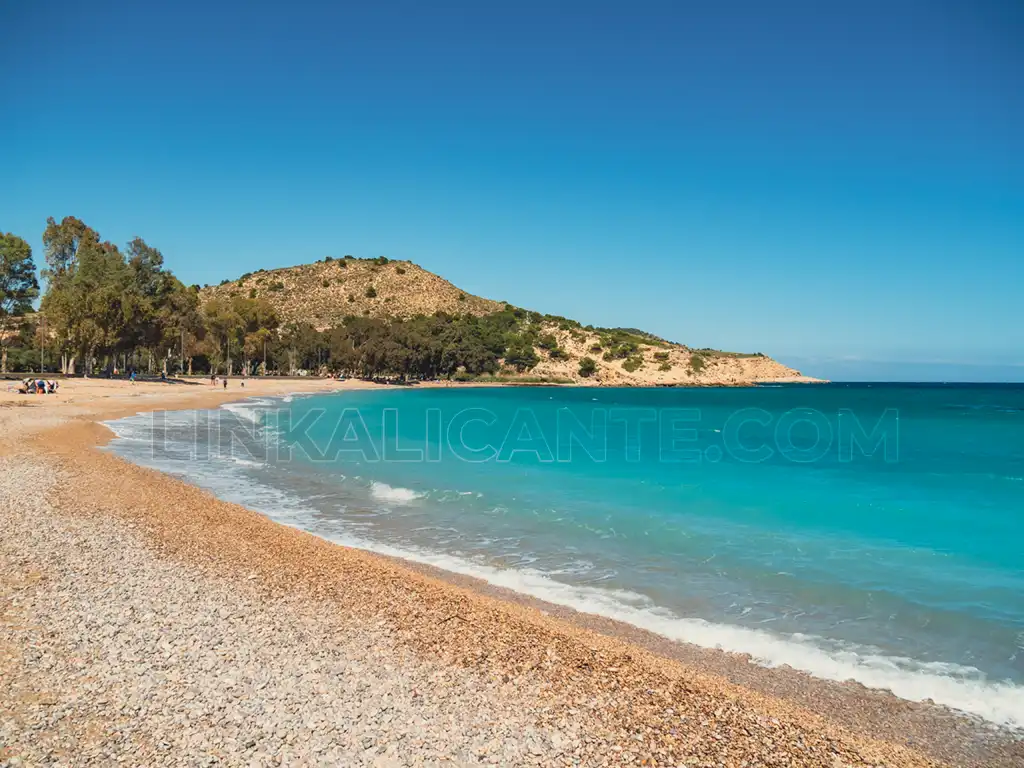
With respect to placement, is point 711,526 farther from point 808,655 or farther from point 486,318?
point 486,318

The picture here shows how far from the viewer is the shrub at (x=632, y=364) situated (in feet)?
474

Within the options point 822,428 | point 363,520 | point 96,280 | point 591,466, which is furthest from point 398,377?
point 363,520

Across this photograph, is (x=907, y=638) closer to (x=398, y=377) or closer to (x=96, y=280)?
(x=96, y=280)

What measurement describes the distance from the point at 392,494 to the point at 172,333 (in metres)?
60.3

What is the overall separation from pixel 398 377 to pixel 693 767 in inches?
4306

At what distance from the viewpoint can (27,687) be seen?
5.23 meters

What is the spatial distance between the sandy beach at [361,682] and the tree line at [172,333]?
56249 millimetres

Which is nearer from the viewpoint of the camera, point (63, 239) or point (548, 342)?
point (63, 239)

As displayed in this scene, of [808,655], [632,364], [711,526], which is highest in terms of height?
[632,364]

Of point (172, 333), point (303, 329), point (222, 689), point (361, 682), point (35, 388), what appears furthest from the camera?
point (303, 329)

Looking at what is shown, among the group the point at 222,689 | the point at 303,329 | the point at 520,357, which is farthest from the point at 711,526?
the point at 520,357

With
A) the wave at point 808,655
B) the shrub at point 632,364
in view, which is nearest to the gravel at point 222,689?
the wave at point 808,655

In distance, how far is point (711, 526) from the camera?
15203 mm

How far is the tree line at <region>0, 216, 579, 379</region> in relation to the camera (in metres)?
55.6
